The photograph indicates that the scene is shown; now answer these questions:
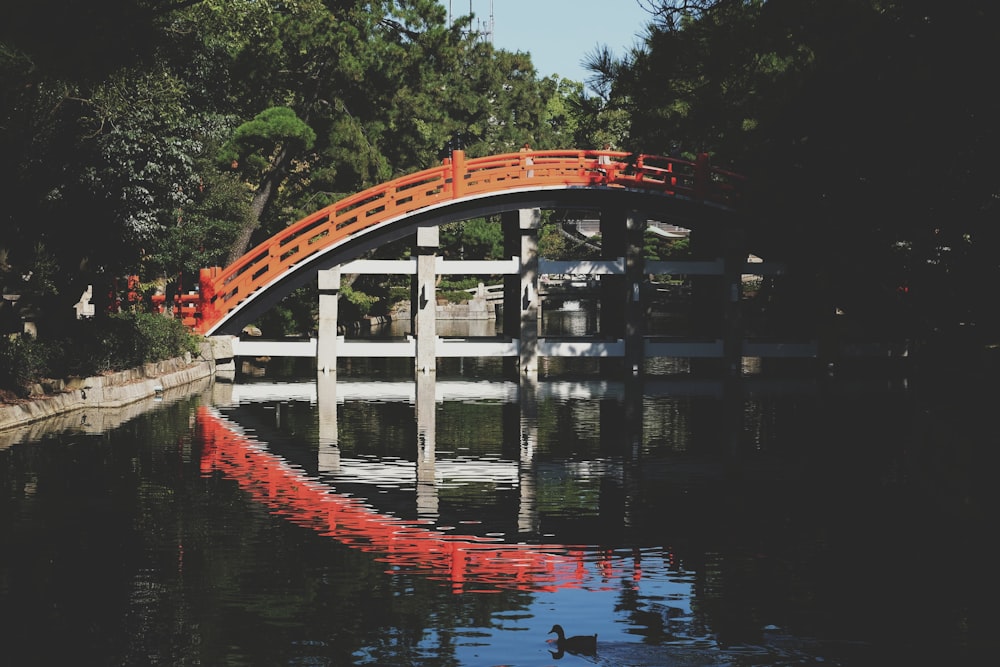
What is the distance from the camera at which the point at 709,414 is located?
30.9 metres

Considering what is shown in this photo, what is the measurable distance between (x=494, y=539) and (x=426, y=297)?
23.7 metres

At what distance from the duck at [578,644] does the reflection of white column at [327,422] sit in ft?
35.4

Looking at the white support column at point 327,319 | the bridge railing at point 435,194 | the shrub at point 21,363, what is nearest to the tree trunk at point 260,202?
the bridge railing at point 435,194

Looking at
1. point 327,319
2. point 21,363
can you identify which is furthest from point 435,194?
point 21,363

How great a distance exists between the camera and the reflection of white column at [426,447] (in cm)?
1852

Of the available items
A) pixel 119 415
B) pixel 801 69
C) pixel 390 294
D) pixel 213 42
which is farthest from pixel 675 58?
Result: pixel 390 294

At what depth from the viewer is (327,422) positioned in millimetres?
28969

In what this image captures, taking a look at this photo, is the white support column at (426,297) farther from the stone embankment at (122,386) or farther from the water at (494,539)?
the water at (494,539)

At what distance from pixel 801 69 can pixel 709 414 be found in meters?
11.9

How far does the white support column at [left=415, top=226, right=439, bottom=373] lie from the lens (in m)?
39.7

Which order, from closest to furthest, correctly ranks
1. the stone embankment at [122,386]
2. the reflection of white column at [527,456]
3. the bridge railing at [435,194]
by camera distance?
1. the reflection of white column at [527,456]
2. the stone embankment at [122,386]
3. the bridge railing at [435,194]

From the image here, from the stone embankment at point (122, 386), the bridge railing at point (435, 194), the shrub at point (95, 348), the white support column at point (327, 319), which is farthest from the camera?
the white support column at point (327, 319)

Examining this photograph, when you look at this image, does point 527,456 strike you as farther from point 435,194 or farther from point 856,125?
point 435,194

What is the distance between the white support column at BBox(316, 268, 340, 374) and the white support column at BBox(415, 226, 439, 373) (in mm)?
2363
